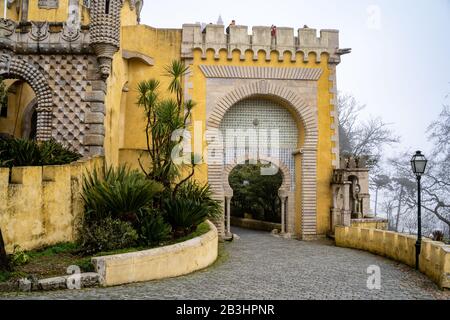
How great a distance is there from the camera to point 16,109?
15.3m

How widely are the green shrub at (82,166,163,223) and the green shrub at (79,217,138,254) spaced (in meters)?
0.27

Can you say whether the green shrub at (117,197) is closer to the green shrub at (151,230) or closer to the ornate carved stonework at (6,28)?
the green shrub at (151,230)

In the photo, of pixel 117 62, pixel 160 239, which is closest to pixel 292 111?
pixel 117 62

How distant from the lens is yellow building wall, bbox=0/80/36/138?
15266 mm

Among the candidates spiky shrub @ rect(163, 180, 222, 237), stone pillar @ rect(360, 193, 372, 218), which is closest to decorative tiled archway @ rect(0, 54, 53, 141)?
spiky shrub @ rect(163, 180, 222, 237)

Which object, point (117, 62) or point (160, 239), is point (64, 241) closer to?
point (160, 239)

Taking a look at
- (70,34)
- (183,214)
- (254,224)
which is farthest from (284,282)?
(254,224)

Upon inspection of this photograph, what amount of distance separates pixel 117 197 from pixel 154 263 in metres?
1.75

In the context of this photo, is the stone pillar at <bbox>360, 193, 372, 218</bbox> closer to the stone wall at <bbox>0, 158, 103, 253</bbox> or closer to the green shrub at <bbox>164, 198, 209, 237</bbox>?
the green shrub at <bbox>164, 198, 209, 237</bbox>

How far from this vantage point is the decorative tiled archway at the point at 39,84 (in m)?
11.6

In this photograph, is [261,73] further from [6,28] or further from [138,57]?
[6,28]

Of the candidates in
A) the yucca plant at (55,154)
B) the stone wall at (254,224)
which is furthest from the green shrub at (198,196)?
the stone wall at (254,224)

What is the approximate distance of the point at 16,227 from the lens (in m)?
7.68

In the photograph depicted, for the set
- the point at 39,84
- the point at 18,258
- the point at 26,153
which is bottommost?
the point at 18,258
